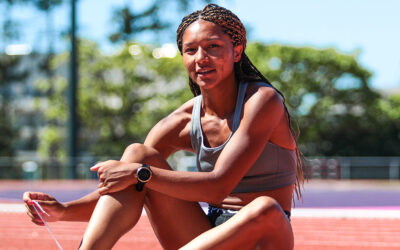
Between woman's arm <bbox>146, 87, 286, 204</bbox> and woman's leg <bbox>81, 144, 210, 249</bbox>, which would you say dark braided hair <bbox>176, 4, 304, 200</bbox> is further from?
woman's leg <bbox>81, 144, 210, 249</bbox>

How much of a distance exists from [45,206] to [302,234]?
4.08 m

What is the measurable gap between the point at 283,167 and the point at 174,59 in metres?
22.7

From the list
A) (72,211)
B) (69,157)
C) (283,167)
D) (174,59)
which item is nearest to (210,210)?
(283,167)

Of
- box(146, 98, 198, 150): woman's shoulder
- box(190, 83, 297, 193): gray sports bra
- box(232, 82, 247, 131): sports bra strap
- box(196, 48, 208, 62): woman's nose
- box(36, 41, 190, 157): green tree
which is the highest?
box(196, 48, 208, 62): woman's nose

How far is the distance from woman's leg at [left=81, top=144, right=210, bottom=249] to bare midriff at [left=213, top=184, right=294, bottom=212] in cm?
13

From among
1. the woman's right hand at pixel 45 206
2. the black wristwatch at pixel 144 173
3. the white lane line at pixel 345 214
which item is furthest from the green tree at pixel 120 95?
the black wristwatch at pixel 144 173

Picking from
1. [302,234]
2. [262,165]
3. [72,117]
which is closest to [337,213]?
[302,234]

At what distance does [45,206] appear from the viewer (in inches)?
104

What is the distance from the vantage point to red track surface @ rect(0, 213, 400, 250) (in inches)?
217

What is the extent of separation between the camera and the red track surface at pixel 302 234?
217 inches

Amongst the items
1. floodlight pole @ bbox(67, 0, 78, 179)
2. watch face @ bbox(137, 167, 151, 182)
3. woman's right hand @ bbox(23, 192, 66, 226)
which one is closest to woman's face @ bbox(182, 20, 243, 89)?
watch face @ bbox(137, 167, 151, 182)

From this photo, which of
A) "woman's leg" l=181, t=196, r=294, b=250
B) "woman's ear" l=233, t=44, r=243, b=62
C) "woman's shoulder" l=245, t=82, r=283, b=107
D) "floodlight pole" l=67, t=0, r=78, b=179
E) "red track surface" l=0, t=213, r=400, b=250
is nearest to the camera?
"woman's leg" l=181, t=196, r=294, b=250

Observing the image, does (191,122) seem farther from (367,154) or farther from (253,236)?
(367,154)

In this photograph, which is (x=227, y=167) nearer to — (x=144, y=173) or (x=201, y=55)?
(x=144, y=173)
